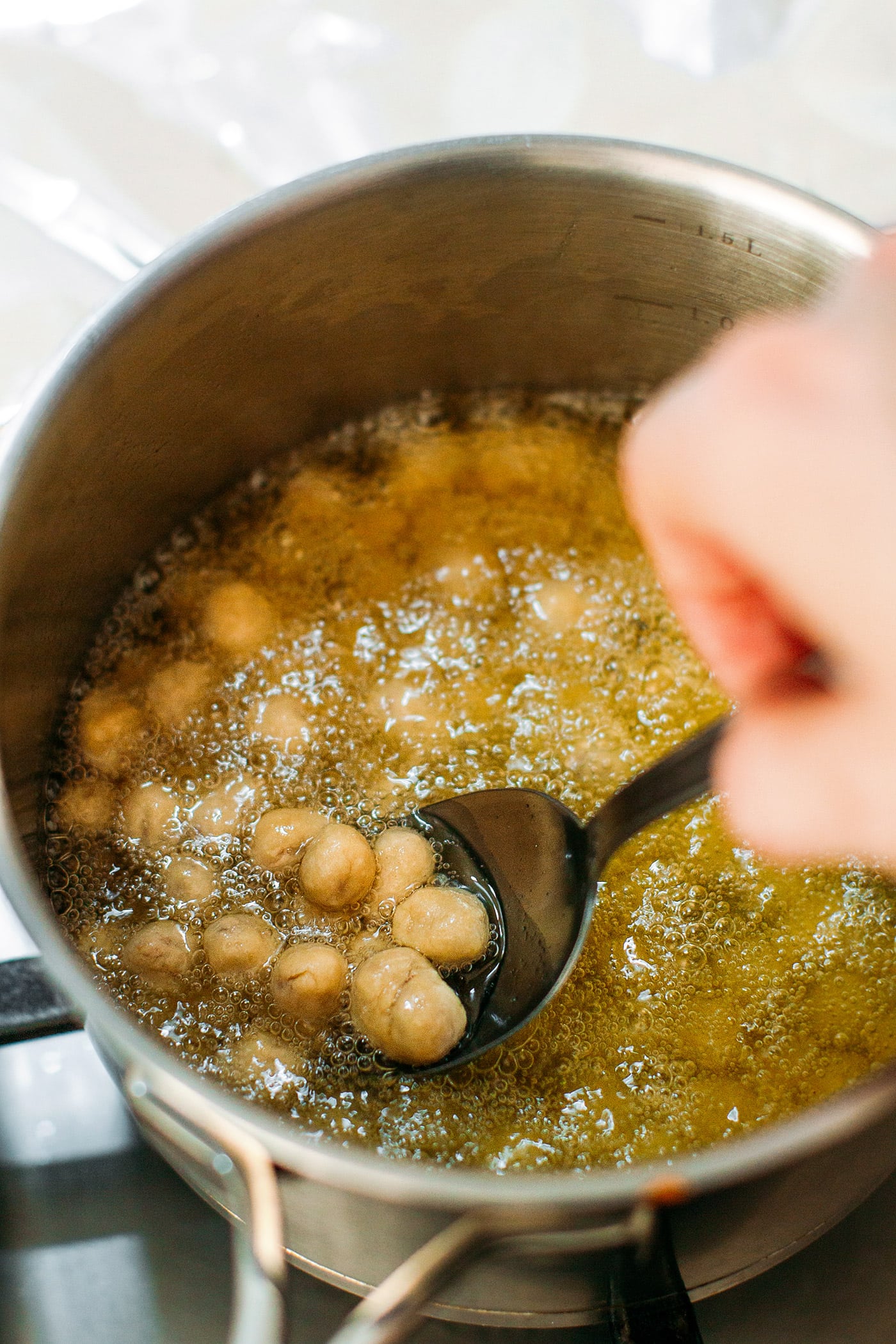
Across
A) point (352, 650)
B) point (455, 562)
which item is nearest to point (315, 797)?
point (352, 650)

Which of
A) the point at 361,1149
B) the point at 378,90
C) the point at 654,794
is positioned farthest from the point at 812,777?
the point at 378,90

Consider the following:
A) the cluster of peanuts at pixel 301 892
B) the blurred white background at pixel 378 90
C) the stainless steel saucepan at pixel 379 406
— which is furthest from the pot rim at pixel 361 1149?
the blurred white background at pixel 378 90

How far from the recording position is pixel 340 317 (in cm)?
98

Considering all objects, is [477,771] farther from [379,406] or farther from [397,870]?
[379,406]

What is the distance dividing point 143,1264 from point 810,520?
0.69 meters

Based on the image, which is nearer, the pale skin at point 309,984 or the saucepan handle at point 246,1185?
the saucepan handle at point 246,1185

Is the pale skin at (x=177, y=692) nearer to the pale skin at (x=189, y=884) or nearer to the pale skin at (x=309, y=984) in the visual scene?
the pale skin at (x=189, y=884)

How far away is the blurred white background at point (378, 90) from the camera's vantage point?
1142 mm

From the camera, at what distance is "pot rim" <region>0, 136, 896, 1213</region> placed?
0.47 meters

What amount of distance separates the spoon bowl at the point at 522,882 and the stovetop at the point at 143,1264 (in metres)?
0.21

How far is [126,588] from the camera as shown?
103 centimetres

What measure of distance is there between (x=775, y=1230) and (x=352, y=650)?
22.9 inches

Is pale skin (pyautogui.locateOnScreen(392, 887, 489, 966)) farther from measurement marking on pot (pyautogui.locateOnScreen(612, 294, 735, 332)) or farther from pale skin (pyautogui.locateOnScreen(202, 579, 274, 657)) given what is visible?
measurement marking on pot (pyautogui.locateOnScreen(612, 294, 735, 332))

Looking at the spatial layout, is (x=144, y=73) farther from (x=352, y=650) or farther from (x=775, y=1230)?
(x=775, y=1230)
